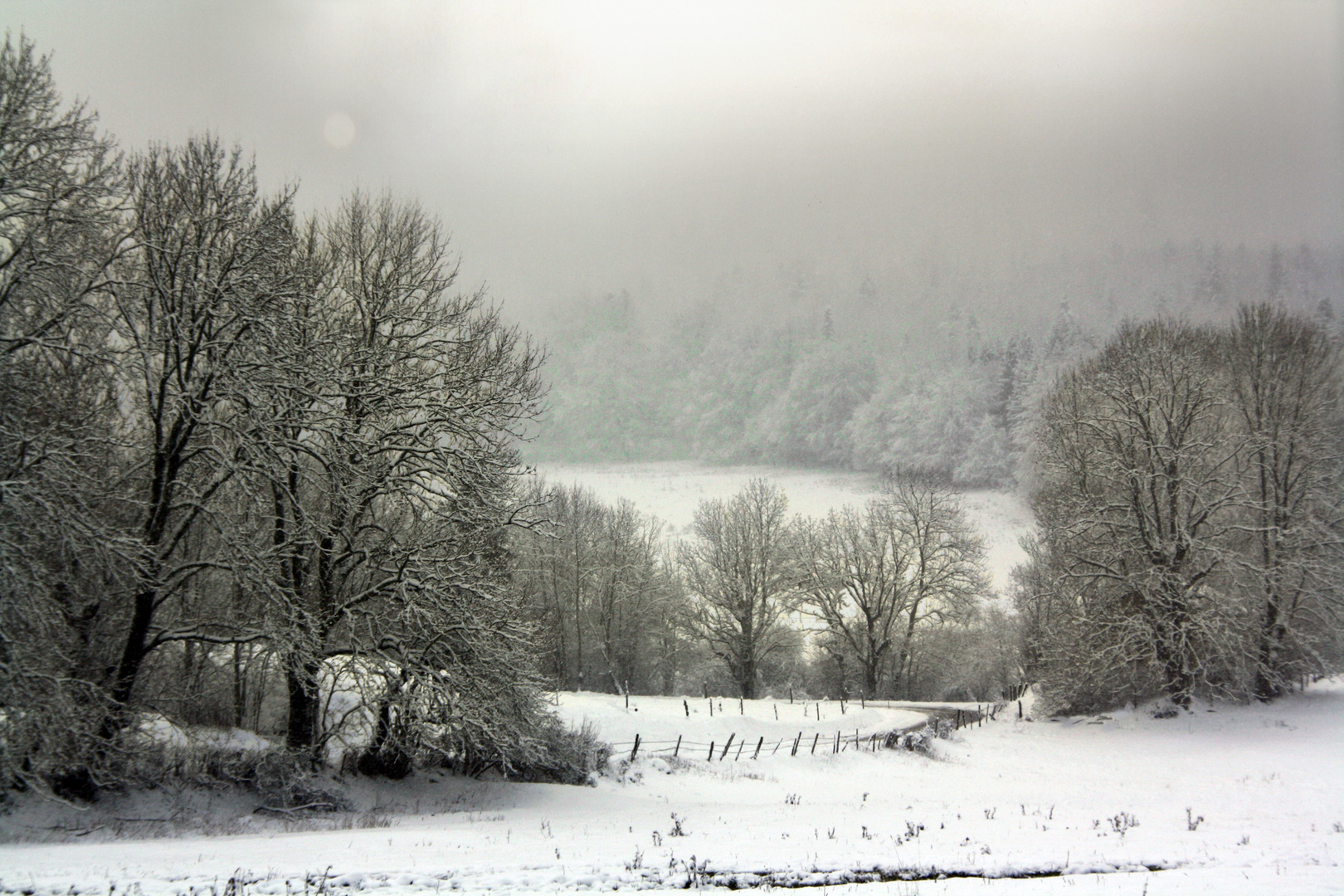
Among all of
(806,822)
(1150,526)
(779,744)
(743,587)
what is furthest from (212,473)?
(743,587)

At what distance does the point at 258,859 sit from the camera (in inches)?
340

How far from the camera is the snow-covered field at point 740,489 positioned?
54.4 meters

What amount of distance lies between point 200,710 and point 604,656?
2865 cm

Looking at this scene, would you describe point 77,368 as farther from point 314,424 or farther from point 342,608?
point 342,608

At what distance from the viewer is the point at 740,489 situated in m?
56.5

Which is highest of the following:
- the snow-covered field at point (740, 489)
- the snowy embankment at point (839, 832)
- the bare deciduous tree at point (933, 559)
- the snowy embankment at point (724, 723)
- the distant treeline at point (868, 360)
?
the distant treeline at point (868, 360)

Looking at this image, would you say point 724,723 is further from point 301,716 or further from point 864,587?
point 864,587

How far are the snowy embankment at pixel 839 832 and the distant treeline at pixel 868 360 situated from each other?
118ft

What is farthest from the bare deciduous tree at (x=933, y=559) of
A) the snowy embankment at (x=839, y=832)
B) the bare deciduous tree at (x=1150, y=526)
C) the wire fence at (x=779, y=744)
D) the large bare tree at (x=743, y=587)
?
the snowy embankment at (x=839, y=832)

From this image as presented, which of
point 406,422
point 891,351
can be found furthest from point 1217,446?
point 891,351

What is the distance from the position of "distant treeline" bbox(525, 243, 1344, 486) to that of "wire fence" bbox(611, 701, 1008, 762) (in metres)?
32.5

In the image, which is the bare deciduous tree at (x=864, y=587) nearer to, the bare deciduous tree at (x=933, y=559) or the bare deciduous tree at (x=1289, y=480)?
the bare deciduous tree at (x=933, y=559)

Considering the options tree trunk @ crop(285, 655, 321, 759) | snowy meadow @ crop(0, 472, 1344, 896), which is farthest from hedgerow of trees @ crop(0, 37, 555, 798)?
snowy meadow @ crop(0, 472, 1344, 896)

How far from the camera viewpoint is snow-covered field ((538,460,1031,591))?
54406 millimetres
